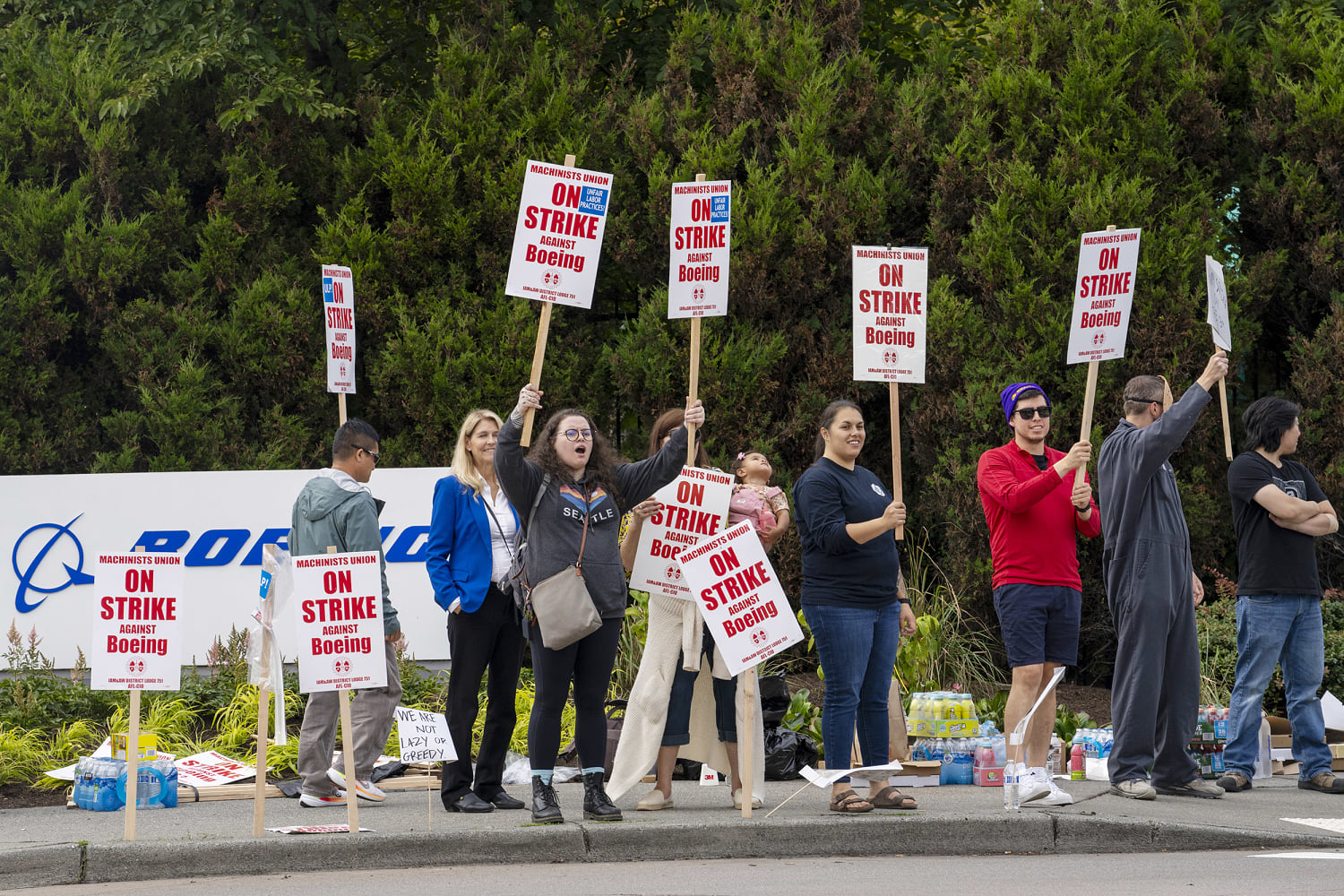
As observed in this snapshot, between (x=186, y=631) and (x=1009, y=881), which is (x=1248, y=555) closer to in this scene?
(x=1009, y=881)

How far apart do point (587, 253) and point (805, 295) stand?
4.54 m

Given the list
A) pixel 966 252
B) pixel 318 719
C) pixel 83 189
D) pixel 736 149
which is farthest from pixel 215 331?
pixel 966 252

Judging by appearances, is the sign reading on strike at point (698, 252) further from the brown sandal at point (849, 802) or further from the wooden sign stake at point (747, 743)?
the brown sandal at point (849, 802)

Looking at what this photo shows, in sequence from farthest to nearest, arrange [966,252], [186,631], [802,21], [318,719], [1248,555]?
[802,21]
[966,252]
[186,631]
[1248,555]
[318,719]

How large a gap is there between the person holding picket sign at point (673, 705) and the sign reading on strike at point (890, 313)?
1.09 meters

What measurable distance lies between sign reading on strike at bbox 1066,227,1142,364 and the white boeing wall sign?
17.7 feet

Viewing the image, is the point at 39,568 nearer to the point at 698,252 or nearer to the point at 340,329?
the point at 340,329

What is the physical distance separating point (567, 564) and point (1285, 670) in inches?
174

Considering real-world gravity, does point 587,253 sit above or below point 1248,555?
above

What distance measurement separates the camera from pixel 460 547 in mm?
7188

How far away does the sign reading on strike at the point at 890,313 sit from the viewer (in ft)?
24.3

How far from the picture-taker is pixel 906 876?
592 cm

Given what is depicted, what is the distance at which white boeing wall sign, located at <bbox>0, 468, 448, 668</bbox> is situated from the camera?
10719 mm

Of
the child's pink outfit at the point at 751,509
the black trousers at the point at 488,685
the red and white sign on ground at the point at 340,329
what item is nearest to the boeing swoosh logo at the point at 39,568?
the red and white sign on ground at the point at 340,329
